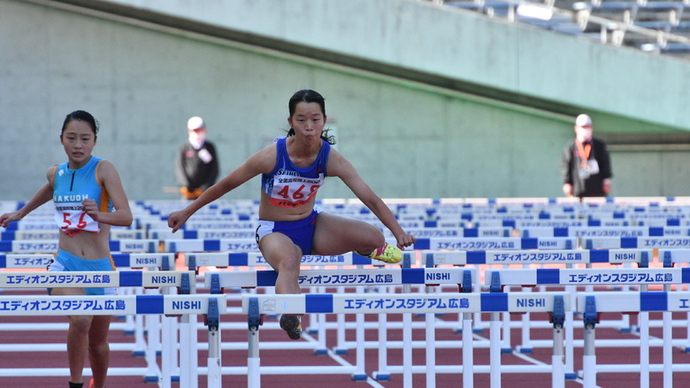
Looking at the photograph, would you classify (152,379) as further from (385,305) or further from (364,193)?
(385,305)

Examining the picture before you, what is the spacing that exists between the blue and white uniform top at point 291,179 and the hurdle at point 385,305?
1.32 m

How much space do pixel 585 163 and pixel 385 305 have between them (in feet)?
35.9

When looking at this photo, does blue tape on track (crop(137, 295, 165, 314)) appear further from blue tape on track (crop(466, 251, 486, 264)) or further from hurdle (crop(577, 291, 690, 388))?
blue tape on track (crop(466, 251, 486, 264))

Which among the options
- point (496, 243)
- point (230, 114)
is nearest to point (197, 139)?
point (496, 243)

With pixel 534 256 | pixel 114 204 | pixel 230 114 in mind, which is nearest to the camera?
pixel 114 204

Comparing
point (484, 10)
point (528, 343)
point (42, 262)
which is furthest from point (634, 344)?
point (484, 10)

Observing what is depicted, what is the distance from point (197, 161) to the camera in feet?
51.5

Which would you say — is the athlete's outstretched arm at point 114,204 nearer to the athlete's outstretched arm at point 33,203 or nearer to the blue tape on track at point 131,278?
the blue tape on track at point 131,278

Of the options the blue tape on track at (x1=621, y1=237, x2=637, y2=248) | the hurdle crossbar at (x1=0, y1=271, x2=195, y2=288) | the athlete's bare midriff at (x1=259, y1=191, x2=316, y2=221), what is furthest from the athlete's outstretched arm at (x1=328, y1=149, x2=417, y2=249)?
the blue tape on track at (x1=621, y1=237, x2=637, y2=248)

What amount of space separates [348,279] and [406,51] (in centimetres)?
1789

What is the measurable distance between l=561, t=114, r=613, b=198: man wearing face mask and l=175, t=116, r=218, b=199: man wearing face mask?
4.79 meters

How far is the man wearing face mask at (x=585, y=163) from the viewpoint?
15180mm

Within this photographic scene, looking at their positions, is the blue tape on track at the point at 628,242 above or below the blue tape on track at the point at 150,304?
above

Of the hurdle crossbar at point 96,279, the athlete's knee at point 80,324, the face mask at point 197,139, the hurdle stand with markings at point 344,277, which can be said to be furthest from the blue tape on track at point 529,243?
the face mask at point 197,139
